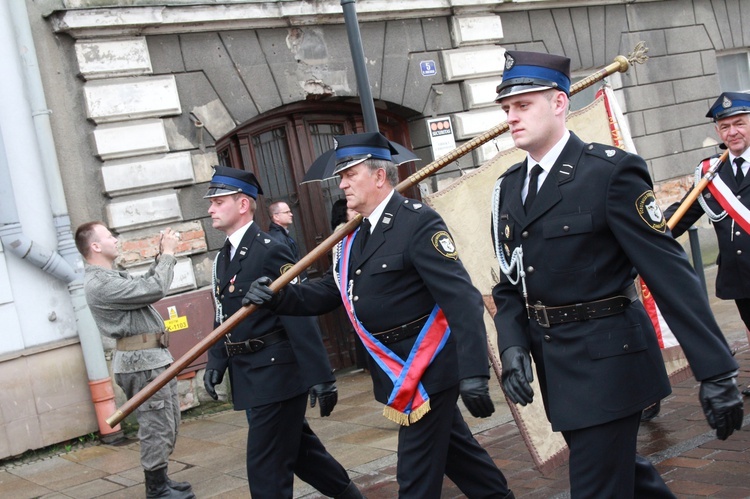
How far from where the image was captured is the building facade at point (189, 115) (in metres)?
7.70

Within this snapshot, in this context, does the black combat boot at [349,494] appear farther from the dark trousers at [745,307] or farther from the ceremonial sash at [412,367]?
the dark trousers at [745,307]

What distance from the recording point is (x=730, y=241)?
18.9 feet

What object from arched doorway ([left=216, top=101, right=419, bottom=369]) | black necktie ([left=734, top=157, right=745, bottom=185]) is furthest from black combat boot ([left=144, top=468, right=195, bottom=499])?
arched doorway ([left=216, top=101, right=419, bottom=369])

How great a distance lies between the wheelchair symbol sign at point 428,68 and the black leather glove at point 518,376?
7.54 metres

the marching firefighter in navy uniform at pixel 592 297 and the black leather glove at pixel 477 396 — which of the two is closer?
the marching firefighter in navy uniform at pixel 592 297

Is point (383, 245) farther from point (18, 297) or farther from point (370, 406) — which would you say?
point (18, 297)

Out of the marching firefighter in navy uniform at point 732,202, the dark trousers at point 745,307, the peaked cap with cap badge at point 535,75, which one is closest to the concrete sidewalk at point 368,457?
the dark trousers at point 745,307

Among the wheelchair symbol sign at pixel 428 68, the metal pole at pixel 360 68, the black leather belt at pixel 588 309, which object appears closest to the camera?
the black leather belt at pixel 588 309

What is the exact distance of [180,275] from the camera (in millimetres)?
8375

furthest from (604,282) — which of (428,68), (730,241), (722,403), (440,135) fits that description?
(428,68)

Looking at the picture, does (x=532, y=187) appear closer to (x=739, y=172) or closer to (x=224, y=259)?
(x=224, y=259)

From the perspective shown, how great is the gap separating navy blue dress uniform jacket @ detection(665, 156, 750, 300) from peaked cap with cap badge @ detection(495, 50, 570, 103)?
9.39 ft

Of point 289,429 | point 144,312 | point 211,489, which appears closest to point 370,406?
point 211,489

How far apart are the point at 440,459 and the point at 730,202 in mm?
2983
